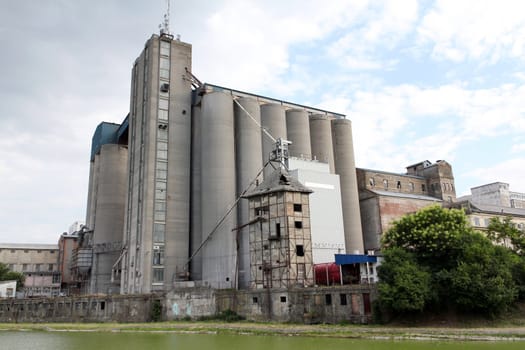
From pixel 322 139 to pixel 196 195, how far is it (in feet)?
79.2

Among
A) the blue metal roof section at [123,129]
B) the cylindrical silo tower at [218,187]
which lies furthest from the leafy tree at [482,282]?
the blue metal roof section at [123,129]

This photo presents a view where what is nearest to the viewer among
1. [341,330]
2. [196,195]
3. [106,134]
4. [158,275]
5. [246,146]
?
[341,330]

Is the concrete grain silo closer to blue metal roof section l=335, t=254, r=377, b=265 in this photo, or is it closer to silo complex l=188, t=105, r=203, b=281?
silo complex l=188, t=105, r=203, b=281

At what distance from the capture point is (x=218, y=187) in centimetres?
6234

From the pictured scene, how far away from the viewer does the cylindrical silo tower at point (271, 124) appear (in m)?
69.8

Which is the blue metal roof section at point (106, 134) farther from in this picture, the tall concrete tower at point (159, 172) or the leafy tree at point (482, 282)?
the leafy tree at point (482, 282)

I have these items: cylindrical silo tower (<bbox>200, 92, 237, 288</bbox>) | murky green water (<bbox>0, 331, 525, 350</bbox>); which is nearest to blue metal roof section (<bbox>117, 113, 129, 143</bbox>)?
cylindrical silo tower (<bbox>200, 92, 237, 288</bbox>)

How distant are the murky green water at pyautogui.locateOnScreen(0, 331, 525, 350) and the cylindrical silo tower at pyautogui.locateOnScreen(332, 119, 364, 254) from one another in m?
39.0

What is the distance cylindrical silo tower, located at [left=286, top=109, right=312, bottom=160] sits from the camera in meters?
73.1

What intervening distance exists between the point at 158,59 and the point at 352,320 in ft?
157

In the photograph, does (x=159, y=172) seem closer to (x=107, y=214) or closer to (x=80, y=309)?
(x=80, y=309)

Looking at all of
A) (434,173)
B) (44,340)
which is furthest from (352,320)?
(434,173)

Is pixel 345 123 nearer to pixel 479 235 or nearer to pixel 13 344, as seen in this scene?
pixel 479 235

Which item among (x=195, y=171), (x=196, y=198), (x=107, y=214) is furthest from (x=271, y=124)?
(x=107, y=214)
